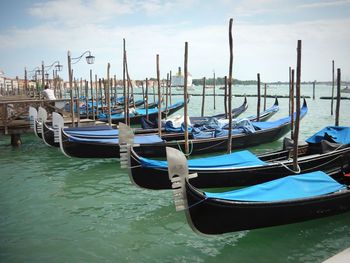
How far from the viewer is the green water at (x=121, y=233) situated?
3521 mm

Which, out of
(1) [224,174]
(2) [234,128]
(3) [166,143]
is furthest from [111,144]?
(2) [234,128]

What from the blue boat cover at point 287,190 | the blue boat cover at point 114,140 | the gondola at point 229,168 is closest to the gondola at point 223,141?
the blue boat cover at point 114,140

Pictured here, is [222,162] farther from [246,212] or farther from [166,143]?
[166,143]

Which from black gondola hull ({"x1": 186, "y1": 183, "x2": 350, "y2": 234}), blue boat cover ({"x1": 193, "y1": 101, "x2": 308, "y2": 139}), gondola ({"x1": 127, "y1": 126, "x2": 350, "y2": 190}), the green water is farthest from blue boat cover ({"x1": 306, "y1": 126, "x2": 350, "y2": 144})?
black gondola hull ({"x1": 186, "y1": 183, "x2": 350, "y2": 234})

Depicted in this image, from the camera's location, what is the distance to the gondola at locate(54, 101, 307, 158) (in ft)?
22.7

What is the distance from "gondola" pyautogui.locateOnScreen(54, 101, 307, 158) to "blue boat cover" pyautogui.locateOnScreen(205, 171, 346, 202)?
3344 mm

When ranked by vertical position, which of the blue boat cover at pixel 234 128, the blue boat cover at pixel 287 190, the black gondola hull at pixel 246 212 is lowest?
the black gondola hull at pixel 246 212

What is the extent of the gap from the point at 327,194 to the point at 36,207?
380 centimetres

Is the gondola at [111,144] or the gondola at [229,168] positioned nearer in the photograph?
the gondola at [229,168]

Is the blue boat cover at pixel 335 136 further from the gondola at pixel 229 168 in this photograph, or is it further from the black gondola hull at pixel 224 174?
the black gondola hull at pixel 224 174

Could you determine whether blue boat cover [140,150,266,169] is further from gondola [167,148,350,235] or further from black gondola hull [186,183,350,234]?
black gondola hull [186,183,350,234]

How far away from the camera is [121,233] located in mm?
→ 4039

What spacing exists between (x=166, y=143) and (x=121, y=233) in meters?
3.49

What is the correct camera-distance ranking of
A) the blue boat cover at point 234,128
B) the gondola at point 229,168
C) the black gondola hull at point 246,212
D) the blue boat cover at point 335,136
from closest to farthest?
the black gondola hull at point 246,212 < the gondola at point 229,168 < the blue boat cover at point 335,136 < the blue boat cover at point 234,128
